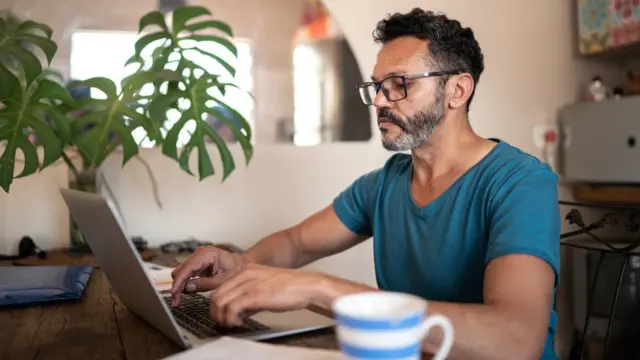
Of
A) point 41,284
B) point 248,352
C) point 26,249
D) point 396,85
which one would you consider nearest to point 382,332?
point 248,352

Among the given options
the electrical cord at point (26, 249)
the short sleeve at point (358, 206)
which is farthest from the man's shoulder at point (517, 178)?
the electrical cord at point (26, 249)

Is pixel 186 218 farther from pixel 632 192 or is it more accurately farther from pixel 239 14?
pixel 632 192

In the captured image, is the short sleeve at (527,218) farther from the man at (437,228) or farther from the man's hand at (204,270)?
the man's hand at (204,270)

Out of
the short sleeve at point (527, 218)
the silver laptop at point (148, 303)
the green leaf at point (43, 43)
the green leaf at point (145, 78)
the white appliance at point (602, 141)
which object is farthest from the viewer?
the white appliance at point (602, 141)

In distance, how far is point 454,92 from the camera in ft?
4.28

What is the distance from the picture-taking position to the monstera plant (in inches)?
56.2

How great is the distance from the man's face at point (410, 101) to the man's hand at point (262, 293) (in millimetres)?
543

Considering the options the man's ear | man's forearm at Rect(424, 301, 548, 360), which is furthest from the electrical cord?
man's forearm at Rect(424, 301, 548, 360)

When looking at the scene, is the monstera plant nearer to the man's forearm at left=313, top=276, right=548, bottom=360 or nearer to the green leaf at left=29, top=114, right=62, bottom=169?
the green leaf at left=29, top=114, right=62, bottom=169

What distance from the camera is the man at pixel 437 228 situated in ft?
2.70

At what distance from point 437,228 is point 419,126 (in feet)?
0.69

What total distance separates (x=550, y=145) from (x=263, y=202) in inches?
45.3

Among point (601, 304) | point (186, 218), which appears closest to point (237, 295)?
point (186, 218)

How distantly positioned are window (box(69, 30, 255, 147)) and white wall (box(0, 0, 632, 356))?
17 centimetres
